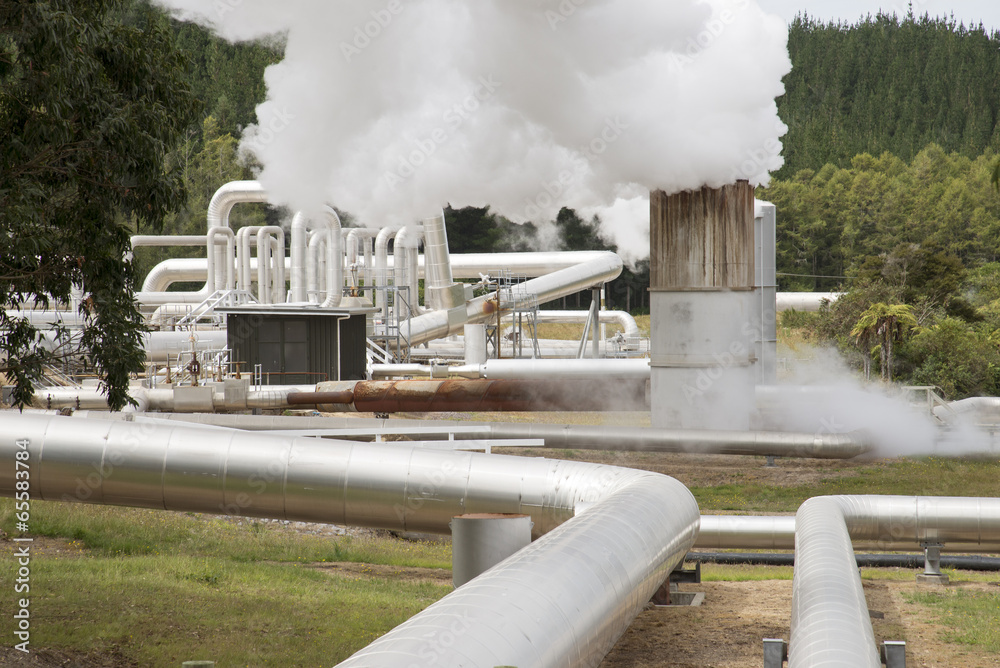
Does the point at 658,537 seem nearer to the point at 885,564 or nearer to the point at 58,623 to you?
the point at 58,623

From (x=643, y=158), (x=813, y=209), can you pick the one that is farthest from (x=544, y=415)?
(x=813, y=209)

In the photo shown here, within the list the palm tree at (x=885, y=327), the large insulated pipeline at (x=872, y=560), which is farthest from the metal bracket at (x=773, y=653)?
the palm tree at (x=885, y=327)

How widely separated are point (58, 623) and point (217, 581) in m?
2.24

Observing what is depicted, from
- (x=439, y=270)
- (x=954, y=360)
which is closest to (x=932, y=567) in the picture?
(x=439, y=270)

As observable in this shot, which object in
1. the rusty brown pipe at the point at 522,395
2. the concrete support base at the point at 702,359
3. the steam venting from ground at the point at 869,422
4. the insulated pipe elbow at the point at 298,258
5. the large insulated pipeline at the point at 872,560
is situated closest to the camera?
the large insulated pipeline at the point at 872,560

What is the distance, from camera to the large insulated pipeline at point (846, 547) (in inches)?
194

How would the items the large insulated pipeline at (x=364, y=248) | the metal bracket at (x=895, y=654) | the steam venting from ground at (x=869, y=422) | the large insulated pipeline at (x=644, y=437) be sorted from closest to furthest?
the metal bracket at (x=895, y=654) < the large insulated pipeline at (x=644, y=437) < the steam venting from ground at (x=869, y=422) < the large insulated pipeline at (x=364, y=248)

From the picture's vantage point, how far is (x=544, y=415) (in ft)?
104

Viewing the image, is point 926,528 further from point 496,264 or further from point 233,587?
point 496,264

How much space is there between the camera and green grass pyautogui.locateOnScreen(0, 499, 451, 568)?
13.4m

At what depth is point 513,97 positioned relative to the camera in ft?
54.7
